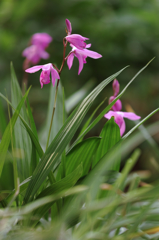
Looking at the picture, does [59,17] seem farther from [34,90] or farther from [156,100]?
[156,100]

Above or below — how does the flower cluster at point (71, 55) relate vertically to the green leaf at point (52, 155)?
above

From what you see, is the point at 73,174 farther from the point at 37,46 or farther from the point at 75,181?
the point at 37,46

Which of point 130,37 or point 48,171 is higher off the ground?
point 130,37

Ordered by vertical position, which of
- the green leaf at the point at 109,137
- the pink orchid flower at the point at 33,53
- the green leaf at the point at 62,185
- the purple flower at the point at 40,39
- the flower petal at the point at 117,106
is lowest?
the green leaf at the point at 62,185

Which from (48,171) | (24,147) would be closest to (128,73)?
(24,147)

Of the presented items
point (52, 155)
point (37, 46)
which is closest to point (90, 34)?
point (37, 46)

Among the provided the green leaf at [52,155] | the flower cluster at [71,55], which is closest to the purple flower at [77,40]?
Result: the flower cluster at [71,55]

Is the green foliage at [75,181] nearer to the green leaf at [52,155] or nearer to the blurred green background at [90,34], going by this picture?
the green leaf at [52,155]

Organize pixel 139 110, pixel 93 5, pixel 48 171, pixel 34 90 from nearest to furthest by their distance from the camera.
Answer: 1. pixel 48 171
2. pixel 93 5
3. pixel 34 90
4. pixel 139 110

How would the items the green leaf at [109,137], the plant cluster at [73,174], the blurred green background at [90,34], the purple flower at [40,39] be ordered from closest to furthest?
the plant cluster at [73,174], the green leaf at [109,137], the purple flower at [40,39], the blurred green background at [90,34]
